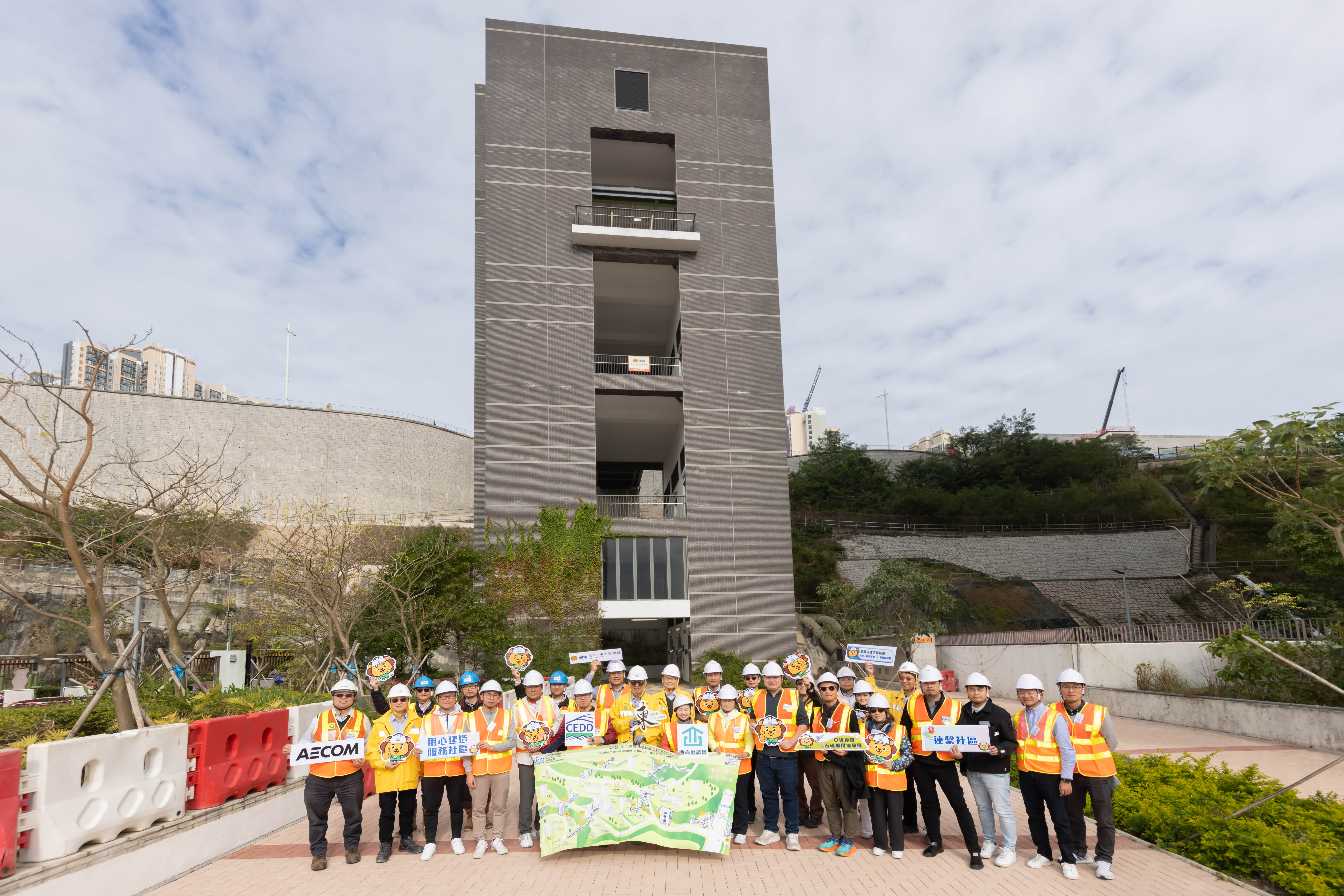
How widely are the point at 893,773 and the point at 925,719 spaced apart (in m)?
0.65

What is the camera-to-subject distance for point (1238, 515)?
56281 mm

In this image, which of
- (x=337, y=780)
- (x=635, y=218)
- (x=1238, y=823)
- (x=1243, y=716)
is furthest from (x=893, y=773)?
(x=635, y=218)

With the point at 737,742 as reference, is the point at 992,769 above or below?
below

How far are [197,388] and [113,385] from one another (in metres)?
13.2

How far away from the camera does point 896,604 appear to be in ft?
113

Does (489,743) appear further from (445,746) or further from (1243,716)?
(1243,716)

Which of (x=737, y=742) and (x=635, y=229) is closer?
(x=737, y=742)

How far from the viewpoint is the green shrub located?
22.8 ft

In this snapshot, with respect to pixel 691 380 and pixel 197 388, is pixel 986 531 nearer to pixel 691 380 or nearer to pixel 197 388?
pixel 691 380

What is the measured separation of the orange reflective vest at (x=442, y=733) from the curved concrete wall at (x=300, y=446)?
5144 centimetres

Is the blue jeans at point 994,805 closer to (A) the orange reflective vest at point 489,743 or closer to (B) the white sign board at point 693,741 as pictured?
(B) the white sign board at point 693,741

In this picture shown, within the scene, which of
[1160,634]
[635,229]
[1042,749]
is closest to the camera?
[1042,749]

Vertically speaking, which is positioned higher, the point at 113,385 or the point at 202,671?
the point at 113,385

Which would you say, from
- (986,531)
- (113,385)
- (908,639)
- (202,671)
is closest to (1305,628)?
(908,639)
